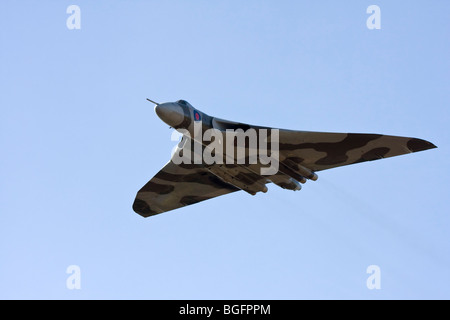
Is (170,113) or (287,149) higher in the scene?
(170,113)

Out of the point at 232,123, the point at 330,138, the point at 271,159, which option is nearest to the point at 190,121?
the point at 232,123

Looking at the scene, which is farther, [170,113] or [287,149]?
[287,149]

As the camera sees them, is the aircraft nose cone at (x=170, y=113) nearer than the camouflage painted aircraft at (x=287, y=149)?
Yes

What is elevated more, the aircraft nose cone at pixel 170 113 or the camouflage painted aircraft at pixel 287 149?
the aircraft nose cone at pixel 170 113

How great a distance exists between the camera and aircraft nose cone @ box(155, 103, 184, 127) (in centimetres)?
2856

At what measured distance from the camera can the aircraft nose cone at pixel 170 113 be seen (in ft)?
93.7

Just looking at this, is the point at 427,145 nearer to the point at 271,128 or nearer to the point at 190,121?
the point at 271,128

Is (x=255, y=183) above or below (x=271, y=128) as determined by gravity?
below

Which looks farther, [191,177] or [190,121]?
[191,177]

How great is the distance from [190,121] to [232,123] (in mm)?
1832

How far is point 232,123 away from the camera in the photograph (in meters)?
30.2

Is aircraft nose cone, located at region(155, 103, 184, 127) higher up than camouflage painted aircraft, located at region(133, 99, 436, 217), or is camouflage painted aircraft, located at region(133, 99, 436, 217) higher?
aircraft nose cone, located at region(155, 103, 184, 127)

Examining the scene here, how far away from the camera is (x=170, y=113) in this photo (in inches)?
1129

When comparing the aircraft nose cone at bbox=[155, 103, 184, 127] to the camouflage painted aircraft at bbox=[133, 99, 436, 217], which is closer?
the aircraft nose cone at bbox=[155, 103, 184, 127]
